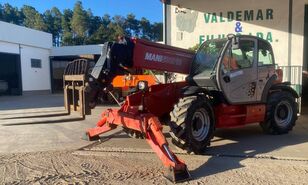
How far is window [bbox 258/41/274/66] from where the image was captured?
9258 millimetres

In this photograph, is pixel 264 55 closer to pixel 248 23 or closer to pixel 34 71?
pixel 248 23

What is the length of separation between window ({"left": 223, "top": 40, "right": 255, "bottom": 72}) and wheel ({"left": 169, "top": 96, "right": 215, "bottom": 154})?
1.17 meters

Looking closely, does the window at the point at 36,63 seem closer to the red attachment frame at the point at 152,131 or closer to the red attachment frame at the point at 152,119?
the red attachment frame at the point at 152,119

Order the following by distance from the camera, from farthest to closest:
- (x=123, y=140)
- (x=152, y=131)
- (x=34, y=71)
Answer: (x=34, y=71), (x=123, y=140), (x=152, y=131)

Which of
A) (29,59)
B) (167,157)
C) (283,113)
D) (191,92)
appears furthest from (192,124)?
(29,59)

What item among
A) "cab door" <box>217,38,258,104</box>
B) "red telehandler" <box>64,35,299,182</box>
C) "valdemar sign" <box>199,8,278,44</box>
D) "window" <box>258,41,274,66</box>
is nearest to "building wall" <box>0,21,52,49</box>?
"valdemar sign" <box>199,8,278,44</box>

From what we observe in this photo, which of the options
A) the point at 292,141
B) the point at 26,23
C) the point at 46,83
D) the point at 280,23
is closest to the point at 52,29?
the point at 26,23

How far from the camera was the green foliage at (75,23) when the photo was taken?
71250 mm

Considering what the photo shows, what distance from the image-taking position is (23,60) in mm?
32719

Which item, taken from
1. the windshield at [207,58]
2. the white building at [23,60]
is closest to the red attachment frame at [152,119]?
the windshield at [207,58]

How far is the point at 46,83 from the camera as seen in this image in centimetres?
3609

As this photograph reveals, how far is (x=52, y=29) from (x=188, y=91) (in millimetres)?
75524

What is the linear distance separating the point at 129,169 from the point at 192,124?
5.56 ft

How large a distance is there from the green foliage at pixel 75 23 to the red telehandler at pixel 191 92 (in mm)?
59134
